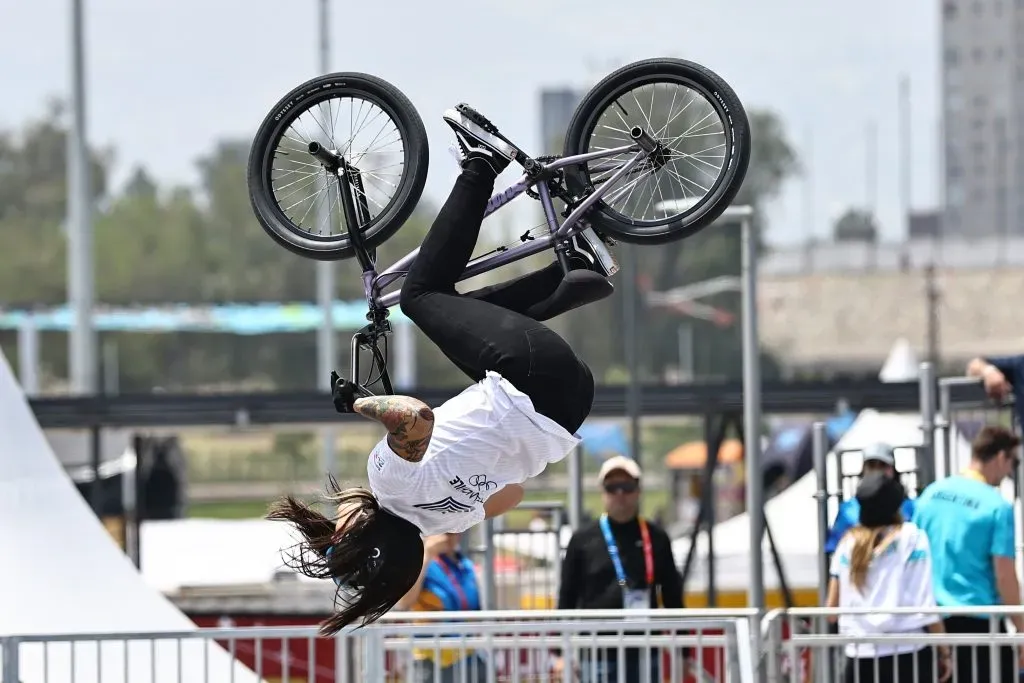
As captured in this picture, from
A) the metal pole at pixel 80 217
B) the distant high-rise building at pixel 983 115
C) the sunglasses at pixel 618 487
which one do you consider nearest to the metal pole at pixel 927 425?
the sunglasses at pixel 618 487

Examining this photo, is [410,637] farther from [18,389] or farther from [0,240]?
[0,240]

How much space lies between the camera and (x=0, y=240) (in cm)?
7506

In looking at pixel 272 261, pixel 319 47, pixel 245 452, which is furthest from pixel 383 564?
pixel 272 261

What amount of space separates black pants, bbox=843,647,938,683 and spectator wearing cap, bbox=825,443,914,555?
93cm

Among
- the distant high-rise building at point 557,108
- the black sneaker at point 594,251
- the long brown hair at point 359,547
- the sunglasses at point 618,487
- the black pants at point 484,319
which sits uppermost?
the distant high-rise building at point 557,108

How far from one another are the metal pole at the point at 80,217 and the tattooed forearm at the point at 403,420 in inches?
808

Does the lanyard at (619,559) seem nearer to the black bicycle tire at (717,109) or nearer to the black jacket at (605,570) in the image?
the black jacket at (605,570)

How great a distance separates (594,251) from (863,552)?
3.21 m

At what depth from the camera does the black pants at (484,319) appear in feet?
17.5

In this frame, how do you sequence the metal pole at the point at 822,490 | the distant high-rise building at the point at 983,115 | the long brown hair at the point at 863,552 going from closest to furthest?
1. the long brown hair at the point at 863,552
2. the metal pole at the point at 822,490
3. the distant high-rise building at the point at 983,115

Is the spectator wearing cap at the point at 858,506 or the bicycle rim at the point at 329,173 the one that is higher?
the bicycle rim at the point at 329,173

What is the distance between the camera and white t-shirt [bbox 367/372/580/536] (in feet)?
17.2

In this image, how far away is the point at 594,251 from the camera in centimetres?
582

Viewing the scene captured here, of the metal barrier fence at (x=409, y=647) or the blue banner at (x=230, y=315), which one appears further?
the blue banner at (x=230, y=315)
